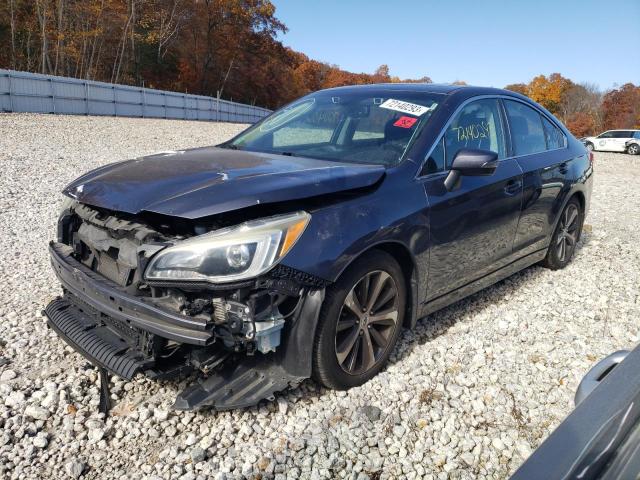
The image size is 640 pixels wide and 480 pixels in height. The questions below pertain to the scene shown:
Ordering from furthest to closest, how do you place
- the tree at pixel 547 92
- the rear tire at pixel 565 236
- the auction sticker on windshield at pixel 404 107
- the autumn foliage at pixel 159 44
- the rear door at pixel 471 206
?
the tree at pixel 547 92, the autumn foliage at pixel 159 44, the rear tire at pixel 565 236, the auction sticker on windshield at pixel 404 107, the rear door at pixel 471 206

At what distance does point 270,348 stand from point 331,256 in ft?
1.71

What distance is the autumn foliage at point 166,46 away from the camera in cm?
3052

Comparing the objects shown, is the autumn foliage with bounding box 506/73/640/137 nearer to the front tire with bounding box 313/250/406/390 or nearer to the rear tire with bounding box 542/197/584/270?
the rear tire with bounding box 542/197/584/270

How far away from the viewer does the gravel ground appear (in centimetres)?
234

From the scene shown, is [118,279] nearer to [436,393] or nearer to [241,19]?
[436,393]

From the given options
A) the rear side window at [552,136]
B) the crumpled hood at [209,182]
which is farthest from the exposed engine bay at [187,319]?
the rear side window at [552,136]

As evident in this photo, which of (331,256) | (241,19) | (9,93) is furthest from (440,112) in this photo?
(241,19)

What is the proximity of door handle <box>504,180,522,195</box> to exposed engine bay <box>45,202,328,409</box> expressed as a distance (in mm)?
1988

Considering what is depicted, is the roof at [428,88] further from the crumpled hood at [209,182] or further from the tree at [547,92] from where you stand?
the tree at [547,92]

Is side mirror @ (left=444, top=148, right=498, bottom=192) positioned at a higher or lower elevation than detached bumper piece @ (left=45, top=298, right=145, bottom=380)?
higher

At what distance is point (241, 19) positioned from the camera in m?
44.8

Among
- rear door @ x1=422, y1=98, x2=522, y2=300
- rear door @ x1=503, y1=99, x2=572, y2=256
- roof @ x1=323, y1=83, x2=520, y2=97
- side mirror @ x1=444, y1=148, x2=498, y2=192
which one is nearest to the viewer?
side mirror @ x1=444, y1=148, x2=498, y2=192

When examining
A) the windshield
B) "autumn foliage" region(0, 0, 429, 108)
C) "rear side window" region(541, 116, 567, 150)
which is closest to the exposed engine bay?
the windshield

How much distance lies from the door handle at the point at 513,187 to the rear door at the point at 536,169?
12 centimetres
